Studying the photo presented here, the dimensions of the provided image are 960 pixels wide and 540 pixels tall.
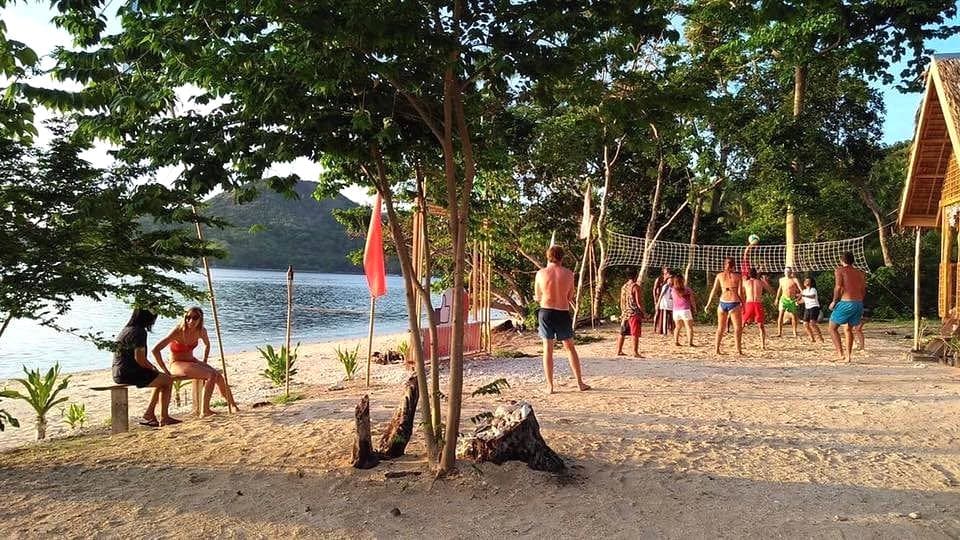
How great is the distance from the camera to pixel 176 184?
13.0ft

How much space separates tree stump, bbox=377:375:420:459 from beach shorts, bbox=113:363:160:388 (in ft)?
10.0

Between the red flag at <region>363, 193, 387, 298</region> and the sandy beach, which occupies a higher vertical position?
the red flag at <region>363, 193, 387, 298</region>

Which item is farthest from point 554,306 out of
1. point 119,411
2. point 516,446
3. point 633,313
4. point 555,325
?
point 119,411

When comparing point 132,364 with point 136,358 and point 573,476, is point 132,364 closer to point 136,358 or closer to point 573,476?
point 136,358

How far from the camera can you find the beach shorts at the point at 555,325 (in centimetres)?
705

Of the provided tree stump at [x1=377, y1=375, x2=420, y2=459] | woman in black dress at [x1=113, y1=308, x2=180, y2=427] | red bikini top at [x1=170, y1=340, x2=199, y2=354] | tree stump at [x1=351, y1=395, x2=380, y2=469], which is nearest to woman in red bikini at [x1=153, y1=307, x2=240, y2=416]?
red bikini top at [x1=170, y1=340, x2=199, y2=354]

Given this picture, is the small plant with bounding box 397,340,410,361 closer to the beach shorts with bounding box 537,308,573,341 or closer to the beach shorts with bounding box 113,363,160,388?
the beach shorts with bounding box 537,308,573,341

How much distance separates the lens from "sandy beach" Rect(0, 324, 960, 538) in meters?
3.69

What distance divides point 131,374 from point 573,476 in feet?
15.1

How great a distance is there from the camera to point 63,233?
191 inches

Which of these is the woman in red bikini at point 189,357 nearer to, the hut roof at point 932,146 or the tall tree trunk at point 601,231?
the hut roof at point 932,146

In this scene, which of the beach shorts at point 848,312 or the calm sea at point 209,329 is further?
the calm sea at point 209,329

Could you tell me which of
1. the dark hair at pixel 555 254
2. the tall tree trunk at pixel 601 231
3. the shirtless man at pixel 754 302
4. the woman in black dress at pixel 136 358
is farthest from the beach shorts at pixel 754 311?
the woman in black dress at pixel 136 358

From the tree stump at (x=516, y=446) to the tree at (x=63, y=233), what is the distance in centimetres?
242
